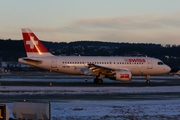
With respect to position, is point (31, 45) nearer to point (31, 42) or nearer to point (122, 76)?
point (31, 42)

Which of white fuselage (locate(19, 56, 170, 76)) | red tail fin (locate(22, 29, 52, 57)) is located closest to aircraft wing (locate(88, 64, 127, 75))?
white fuselage (locate(19, 56, 170, 76))

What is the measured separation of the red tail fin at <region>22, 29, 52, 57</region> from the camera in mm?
42031

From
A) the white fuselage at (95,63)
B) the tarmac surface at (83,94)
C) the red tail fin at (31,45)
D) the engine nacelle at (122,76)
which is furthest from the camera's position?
the red tail fin at (31,45)

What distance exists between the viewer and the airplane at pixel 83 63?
40.9m

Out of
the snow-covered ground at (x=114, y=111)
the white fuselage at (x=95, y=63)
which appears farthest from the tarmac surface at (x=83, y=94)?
the snow-covered ground at (x=114, y=111)

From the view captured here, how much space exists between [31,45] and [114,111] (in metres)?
26.1

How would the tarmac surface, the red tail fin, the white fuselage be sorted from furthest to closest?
the red tail fin → the white fuselage → the tarmac surface

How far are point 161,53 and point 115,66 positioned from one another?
144 meters

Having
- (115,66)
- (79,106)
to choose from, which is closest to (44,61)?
(115,66)

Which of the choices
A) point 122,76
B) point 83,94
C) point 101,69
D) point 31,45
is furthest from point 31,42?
point 83,94

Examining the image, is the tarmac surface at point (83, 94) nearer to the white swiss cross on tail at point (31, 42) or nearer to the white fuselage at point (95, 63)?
the white fuselage at point (95, 63)

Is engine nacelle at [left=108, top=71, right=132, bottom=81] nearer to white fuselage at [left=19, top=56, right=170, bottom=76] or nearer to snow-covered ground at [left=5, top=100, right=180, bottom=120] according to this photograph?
white fuselage at [left=19, top=56, right=170, bottom=76]

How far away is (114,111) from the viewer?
17.2 m

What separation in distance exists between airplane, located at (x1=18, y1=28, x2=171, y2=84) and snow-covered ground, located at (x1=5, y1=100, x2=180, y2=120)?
20.3 metres
